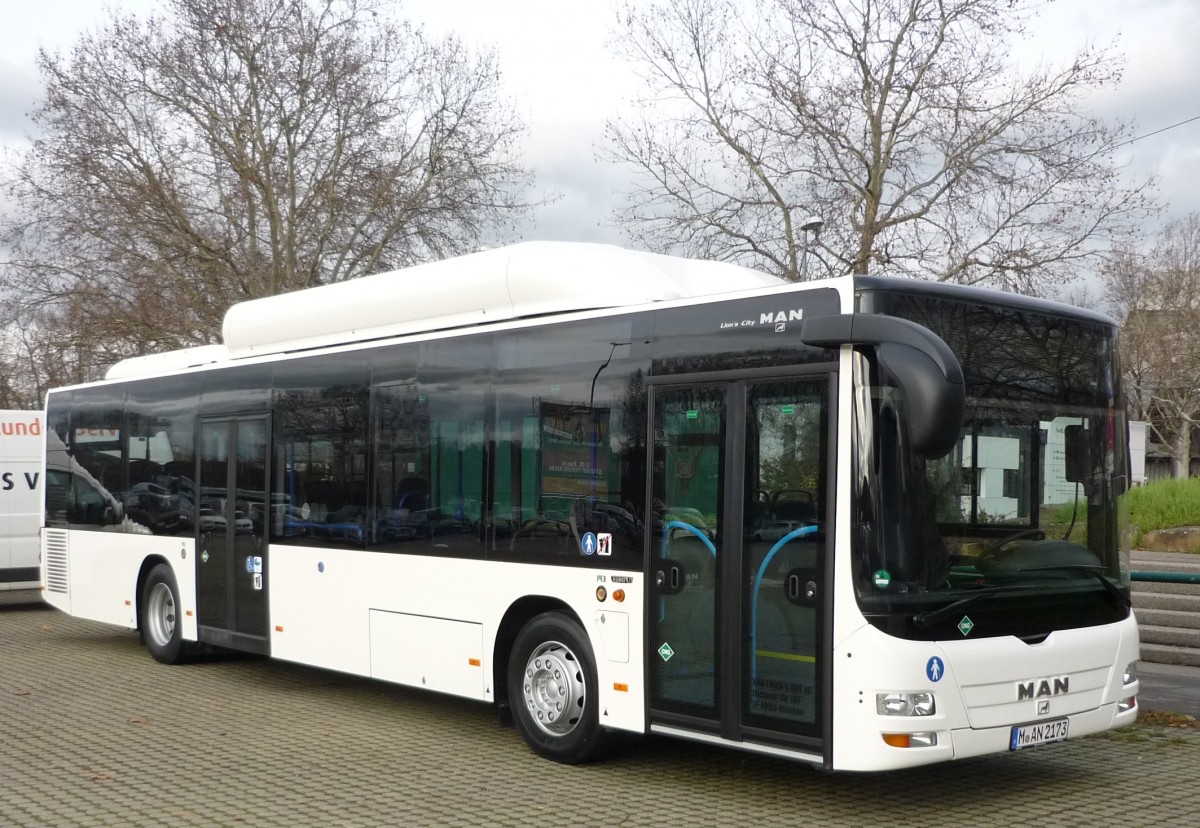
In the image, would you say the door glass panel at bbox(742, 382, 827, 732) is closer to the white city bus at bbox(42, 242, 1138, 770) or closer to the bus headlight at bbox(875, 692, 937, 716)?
the white city bus at bbox(42, 242, 1138, 770)

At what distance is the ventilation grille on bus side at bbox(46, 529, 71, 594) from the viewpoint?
15.3 m

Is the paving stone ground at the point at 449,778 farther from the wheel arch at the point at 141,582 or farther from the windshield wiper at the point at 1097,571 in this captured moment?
the wheel arch at the point at 141,582

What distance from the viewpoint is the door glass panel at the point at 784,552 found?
6988mm

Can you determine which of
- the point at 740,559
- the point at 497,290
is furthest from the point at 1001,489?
the point at 497,290

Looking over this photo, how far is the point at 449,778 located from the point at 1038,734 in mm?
3530

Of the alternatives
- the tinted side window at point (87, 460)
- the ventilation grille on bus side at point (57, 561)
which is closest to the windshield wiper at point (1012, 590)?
the tinted side window at point (87, 460)

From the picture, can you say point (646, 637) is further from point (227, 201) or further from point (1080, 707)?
point (227, 201)

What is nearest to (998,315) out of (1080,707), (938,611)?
(938,611)

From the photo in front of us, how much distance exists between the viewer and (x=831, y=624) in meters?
6.84

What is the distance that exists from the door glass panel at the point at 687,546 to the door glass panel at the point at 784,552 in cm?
26

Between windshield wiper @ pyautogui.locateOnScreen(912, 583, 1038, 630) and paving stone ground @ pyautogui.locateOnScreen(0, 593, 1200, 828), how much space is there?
1.19 metres

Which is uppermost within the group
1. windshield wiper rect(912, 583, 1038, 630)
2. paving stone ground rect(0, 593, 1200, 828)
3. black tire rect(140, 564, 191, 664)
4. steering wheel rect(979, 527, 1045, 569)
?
steering wheel rect(979, 527, 1045, 569)

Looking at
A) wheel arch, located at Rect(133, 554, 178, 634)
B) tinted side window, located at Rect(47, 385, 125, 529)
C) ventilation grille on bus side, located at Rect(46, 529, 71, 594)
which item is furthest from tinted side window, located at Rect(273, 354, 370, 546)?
ventilation grille on bus side, located at Rect(46, 529, 71, 594)

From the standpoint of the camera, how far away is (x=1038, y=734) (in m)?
7.19
